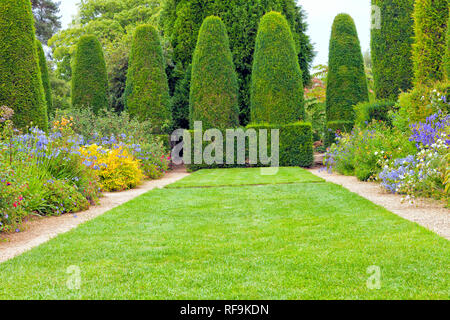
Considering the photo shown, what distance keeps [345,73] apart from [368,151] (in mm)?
6441

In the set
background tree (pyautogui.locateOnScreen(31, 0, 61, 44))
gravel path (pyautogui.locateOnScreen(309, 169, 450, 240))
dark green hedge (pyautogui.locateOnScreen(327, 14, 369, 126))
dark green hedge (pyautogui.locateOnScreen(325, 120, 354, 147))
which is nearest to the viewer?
gravel path (pyautogui.locateOnScreen(309, 169, 450, 240))

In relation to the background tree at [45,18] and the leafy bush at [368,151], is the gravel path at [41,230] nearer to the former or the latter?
the leafy bush at [368,151]

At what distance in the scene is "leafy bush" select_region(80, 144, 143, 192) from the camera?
8.98 meters

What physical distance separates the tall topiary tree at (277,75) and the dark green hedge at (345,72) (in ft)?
5.47

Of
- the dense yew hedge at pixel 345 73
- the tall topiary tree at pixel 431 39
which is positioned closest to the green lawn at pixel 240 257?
the tall topiary tree at pixel 431 39

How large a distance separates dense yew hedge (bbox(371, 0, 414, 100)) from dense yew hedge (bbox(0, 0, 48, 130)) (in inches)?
384

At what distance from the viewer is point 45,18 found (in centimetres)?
3275

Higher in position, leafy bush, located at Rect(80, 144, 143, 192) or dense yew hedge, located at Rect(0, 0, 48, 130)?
dense yew hedge, located at Rect(0, 0, 48, 130)

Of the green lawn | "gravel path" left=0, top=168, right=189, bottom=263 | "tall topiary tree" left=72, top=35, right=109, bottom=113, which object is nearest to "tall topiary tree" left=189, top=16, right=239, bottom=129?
"tall topiary tree" left=72, top=35, right=109, bottom=113

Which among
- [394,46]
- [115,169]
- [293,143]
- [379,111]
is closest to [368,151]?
[379,111]

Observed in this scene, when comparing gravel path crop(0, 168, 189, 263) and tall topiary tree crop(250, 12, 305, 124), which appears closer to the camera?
gravel path crop(0, 168, 189, 263)

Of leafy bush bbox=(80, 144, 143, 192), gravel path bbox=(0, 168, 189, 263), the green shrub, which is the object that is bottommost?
gravel path bbox=(0, 168, 189, 263)

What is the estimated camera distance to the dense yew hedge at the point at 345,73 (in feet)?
50.1

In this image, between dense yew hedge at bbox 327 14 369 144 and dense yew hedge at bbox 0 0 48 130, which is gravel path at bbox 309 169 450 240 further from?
dense yew hedge at bbox 327 14 369 144
